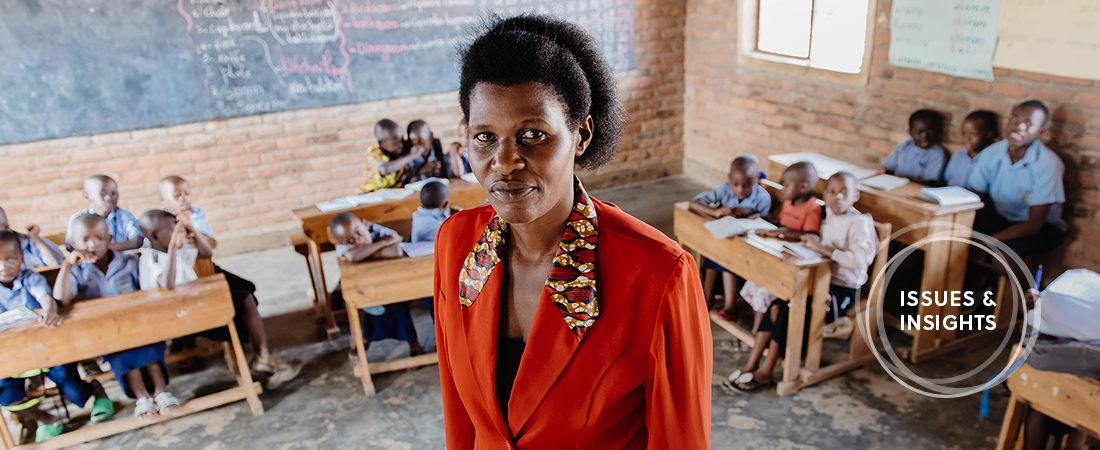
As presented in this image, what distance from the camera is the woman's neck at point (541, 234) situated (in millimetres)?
1275

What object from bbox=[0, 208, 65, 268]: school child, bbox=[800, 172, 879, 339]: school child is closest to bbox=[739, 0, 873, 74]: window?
bbox=[800, 172, 879, 339]: school child

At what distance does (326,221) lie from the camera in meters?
4.29

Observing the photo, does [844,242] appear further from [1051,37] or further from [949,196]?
[1051,37]

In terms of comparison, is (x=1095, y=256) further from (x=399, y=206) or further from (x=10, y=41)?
(x=10, y=41)

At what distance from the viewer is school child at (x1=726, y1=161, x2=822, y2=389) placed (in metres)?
3.56

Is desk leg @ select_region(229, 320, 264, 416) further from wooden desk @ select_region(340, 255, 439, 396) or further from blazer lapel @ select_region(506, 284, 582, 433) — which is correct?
A: blazer lapel @ select_region(506, 284, 582, 433)

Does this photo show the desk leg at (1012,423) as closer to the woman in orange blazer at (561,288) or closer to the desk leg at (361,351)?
the woman in orange blazer at (561,288)

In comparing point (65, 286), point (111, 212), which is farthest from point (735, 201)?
point (111, 212)

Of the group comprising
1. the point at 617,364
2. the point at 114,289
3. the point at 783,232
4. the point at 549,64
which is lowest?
the point at 114,289

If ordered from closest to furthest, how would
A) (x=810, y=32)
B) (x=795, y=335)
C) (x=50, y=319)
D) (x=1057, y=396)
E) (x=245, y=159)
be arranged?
1. (x=1057, y=396)
2. (x=50, y=319)
3. (x=795, y=335)
4. (x=810, y=32)
5. (x=245, y=159)

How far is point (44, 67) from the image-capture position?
5.02 meters

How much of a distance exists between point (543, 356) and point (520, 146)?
39cm

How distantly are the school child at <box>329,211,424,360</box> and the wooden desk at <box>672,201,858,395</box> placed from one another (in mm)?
1748

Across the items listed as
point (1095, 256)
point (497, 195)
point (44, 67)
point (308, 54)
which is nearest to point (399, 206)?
point (308, 54)
